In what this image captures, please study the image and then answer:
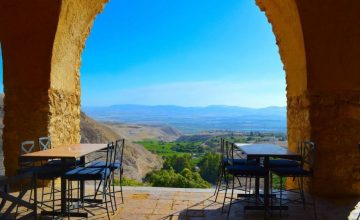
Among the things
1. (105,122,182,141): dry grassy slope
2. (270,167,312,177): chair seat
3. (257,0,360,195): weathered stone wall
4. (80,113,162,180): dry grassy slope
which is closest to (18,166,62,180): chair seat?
(270,167,312,177): chair seat

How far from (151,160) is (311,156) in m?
19.1

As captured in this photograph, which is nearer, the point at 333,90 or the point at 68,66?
the point at 333,90

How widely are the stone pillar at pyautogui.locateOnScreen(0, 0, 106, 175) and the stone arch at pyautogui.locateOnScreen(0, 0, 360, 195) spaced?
2 centimetres

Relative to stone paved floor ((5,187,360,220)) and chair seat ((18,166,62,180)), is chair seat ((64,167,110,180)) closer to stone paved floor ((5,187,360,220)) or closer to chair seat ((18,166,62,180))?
chair seat ((18,166,62,180))

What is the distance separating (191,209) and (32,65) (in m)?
3.40

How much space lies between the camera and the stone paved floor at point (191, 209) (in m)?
4.28

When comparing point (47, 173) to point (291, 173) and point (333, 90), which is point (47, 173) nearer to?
point (291, 173)

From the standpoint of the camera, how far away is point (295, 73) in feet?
19.8

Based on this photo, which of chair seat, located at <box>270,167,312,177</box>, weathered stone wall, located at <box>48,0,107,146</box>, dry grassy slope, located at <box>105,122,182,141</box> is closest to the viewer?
chair seat, located at <box>270,167,312,177</box>

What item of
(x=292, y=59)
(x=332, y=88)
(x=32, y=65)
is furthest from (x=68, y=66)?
(x=332, y=88)

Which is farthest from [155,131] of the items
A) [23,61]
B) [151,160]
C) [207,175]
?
[23,61]

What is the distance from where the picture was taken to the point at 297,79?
5.95 m

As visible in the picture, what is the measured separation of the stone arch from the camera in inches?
213

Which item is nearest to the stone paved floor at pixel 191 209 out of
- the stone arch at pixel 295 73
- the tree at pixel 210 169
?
the stone arch at pixel 295 73
